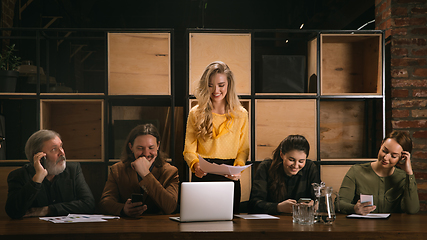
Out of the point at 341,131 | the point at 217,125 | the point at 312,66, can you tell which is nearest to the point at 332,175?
the point at 341,131

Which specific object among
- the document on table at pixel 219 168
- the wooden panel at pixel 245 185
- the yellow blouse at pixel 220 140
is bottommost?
the wooden panel at pixel 245 185

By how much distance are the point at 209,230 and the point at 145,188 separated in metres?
0.89

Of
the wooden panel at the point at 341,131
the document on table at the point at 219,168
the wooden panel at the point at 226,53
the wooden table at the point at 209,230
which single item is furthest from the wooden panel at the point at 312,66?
the wooden table at the point at 209,230

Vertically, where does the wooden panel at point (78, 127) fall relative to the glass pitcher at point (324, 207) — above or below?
above

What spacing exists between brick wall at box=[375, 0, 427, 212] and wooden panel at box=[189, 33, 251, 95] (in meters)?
1.33

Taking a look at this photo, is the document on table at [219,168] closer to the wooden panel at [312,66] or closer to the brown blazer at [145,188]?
the brown blazer at [145,188]

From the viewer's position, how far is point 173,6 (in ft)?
25.3

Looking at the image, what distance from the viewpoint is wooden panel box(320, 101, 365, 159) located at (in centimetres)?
368

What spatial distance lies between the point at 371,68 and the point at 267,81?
1020 mm

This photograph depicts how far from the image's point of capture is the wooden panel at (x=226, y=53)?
→ 3219mm

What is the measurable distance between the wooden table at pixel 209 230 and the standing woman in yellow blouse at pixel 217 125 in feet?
2.81

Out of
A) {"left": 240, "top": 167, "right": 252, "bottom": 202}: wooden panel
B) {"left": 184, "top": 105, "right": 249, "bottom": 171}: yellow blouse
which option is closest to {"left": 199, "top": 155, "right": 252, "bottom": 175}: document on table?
{"left": 184, "top": 105, "right": 249, "bottom": 171}: yellow blouse

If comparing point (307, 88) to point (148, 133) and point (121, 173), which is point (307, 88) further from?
point (121, 173)

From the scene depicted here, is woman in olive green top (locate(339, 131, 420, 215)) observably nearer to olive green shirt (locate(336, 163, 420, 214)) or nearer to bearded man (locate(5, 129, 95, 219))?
olive green shirt (locate(336, 163, 420, 214))
